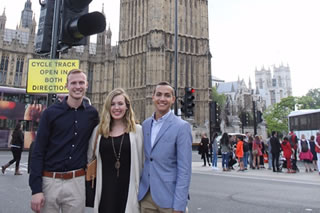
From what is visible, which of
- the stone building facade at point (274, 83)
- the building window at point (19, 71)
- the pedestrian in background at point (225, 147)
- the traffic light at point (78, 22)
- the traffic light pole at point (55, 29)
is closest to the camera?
the traffic light at point (78, 22)

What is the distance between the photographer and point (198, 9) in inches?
1610

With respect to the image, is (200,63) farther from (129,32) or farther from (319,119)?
(319,119)

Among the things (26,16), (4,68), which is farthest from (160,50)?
(26,16)

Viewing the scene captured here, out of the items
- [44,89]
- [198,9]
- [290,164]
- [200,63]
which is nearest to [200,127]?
[200,63]

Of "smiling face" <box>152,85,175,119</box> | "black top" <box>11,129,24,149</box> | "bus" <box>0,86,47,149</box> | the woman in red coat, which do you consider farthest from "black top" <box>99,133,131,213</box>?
"bus" <box>0,86,47,149</box>

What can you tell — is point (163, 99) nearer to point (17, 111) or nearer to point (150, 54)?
point (17, 111)

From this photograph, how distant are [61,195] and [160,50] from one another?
35553mm

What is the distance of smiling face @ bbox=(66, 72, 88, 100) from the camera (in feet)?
8.18

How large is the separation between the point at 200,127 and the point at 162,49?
491 inches

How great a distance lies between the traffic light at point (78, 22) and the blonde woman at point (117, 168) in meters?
0.98

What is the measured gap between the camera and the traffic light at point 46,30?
2924 millimetres

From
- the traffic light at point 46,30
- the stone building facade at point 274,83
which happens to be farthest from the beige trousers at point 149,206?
the stone building facade at point 274,83

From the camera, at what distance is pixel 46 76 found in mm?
3127

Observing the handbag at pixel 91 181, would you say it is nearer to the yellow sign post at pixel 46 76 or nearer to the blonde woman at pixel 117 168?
the blonde woman at pixel 117 168
